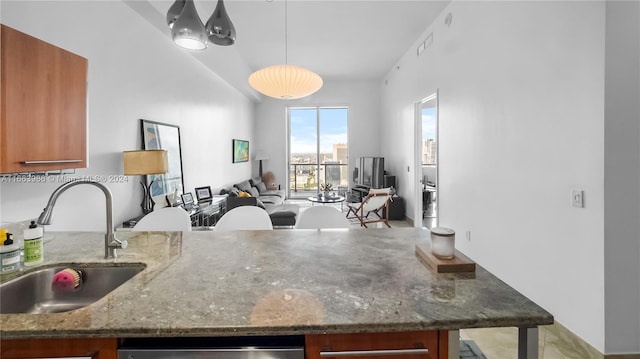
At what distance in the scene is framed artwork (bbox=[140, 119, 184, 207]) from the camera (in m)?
3.22

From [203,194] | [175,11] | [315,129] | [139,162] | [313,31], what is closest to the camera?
[175,11]

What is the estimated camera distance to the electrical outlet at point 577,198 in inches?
73.7

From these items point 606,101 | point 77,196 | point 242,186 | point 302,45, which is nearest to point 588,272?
point 606,101

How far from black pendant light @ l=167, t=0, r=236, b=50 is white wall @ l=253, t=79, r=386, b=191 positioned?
5.86 metres

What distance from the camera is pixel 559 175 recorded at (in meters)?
2.05

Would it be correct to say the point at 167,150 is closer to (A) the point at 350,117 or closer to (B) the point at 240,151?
(B) the point at 240,151

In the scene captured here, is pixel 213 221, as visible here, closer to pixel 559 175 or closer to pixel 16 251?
pixel 16 251

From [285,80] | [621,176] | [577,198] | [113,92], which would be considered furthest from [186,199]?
[621,176]

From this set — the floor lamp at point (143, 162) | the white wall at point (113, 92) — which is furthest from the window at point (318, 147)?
the floor lamp at point (143, 162)

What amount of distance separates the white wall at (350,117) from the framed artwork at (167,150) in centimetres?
419

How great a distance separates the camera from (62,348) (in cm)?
81

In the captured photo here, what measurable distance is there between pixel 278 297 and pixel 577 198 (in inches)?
80.6

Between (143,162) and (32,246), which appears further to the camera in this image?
(143,162)

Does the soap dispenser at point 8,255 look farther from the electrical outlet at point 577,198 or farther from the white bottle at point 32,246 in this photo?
the electrical outlet at point 577,198
